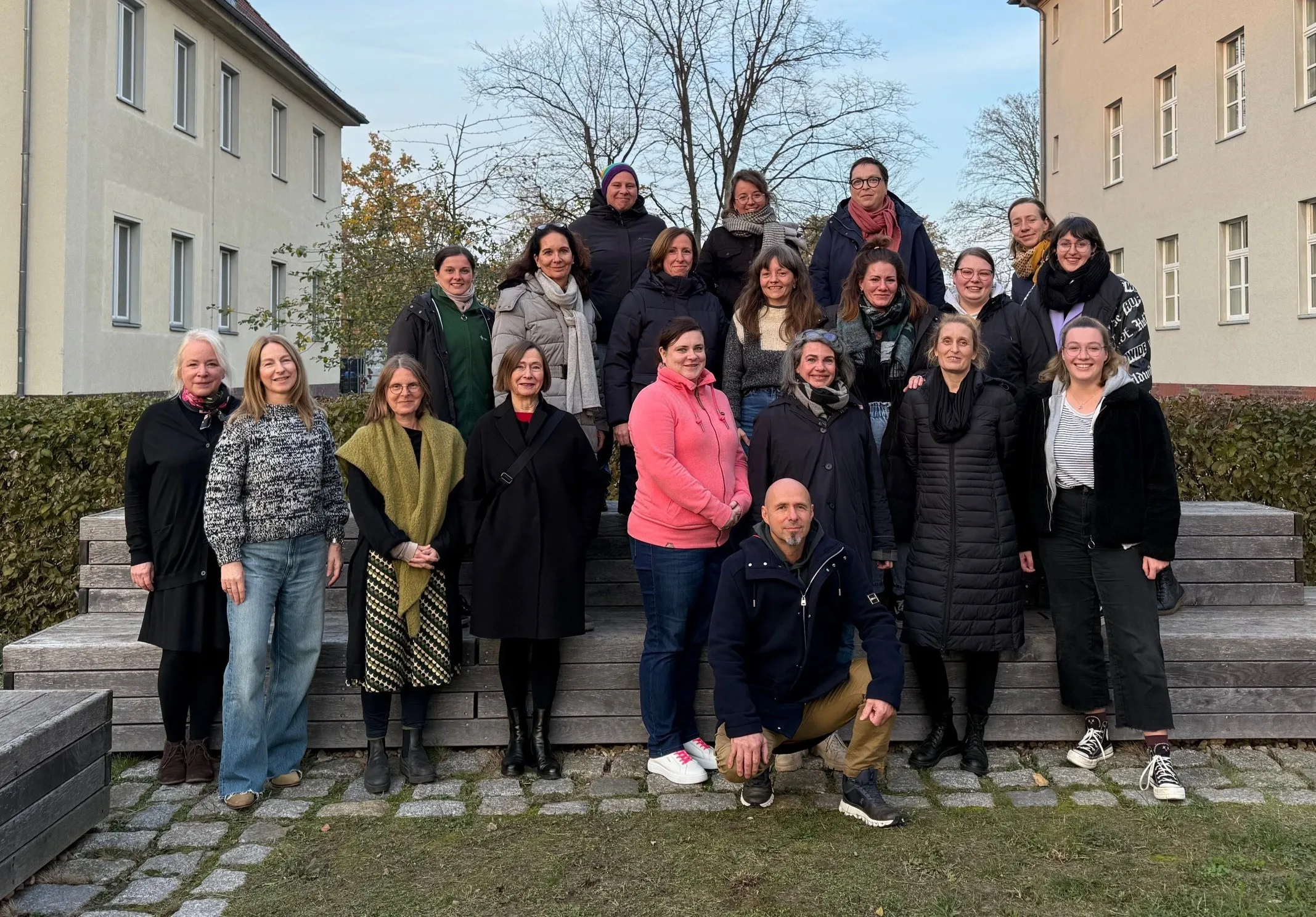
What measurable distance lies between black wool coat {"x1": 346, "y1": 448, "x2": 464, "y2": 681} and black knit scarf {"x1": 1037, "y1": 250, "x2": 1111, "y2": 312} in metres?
3.00

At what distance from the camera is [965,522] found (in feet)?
16.4

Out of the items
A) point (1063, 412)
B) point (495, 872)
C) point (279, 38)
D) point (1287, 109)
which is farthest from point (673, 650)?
point (279, 38)

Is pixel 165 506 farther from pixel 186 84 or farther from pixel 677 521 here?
pixel 186 84

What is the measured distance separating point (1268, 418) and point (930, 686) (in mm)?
3202

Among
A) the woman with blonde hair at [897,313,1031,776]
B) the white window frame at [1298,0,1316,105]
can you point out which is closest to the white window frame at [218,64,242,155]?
the white window frame at [1298,0,1316,105]

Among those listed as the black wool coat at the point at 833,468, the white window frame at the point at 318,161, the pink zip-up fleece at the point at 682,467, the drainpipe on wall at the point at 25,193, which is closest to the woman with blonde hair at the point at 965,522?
Answer: the black wool coat at the point at 833,468

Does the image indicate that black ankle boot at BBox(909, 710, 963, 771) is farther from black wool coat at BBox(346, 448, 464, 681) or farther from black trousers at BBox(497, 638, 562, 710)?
black wool coat at BBox(346, 448, 464, 681)

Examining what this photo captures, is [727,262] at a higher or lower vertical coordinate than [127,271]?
lower

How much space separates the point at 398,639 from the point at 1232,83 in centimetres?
2065

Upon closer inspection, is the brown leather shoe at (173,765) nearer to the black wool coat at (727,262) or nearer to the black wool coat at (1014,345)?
the black wool coat at (727,262)

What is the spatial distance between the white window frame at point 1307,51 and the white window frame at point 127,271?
18283 millimetres

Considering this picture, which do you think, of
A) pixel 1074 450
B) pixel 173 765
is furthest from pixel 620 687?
pixel 1074 450

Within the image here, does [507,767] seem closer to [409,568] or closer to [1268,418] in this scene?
[409,568]

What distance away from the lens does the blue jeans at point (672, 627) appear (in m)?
5.06
